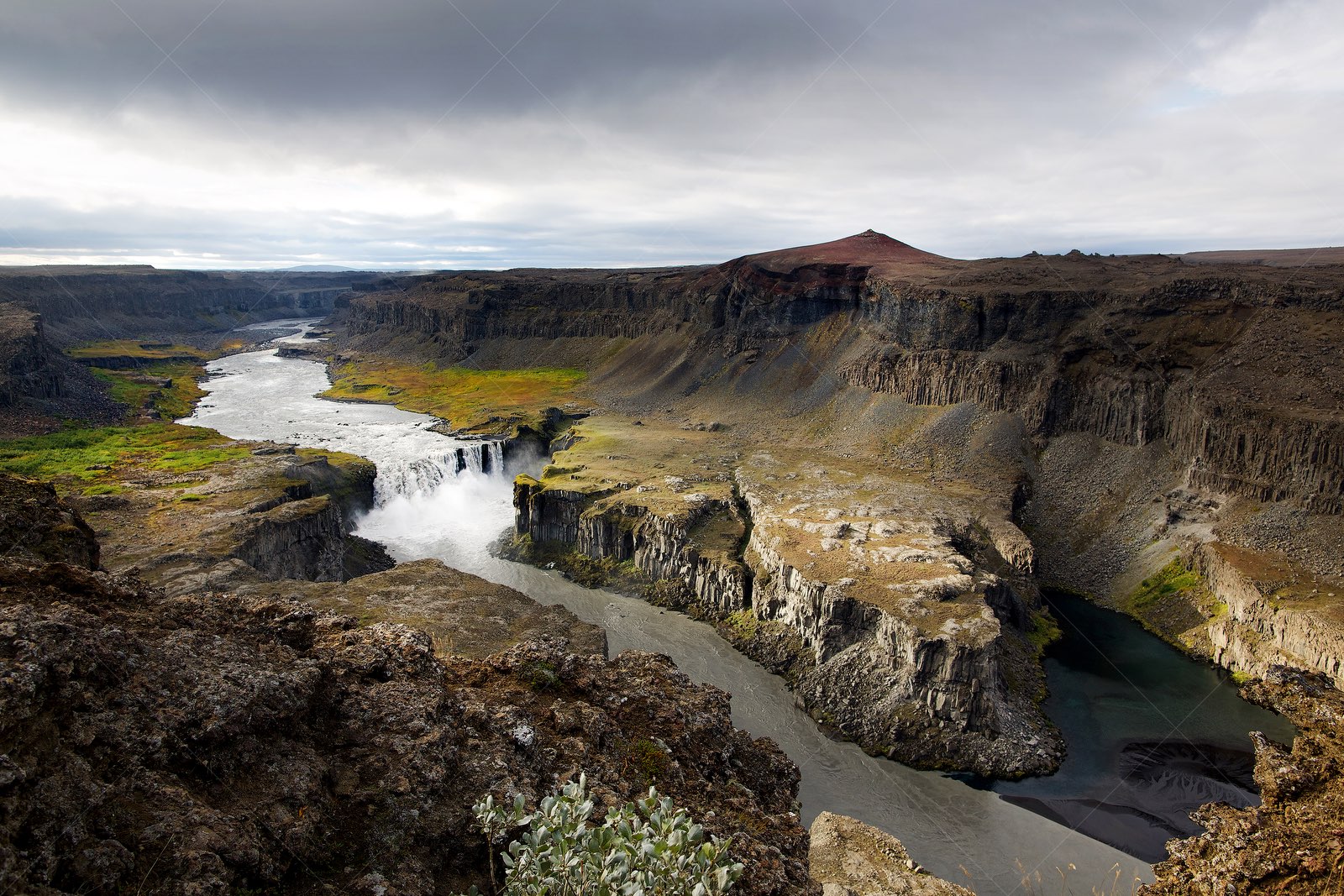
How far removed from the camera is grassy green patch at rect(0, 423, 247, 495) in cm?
6788

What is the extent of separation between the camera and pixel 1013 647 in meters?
47.8

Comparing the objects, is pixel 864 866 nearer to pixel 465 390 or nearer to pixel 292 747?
pixel 292 747

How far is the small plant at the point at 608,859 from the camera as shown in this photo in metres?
7.67

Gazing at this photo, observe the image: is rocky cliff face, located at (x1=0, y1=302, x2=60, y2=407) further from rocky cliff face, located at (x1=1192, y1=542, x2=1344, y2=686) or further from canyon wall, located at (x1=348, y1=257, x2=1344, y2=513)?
rocky cliff face, located at (x1=1192, y1=542, x2=1344, y2=686)

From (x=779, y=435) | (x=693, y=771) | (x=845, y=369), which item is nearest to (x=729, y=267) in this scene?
(x=845, y=369)

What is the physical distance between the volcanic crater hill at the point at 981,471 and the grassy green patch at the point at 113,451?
116 ft

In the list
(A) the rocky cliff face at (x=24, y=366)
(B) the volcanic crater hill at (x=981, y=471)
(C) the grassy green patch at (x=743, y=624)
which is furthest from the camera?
(A) the rocky cliff face at (x=24, y=366)

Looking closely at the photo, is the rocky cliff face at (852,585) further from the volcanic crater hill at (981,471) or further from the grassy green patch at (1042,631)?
the grassy green patch at (1042,631)

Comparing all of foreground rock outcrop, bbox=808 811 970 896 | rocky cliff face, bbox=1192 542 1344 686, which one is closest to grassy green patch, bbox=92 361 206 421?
foreground rock outcrop, bbox=808 811 970 896

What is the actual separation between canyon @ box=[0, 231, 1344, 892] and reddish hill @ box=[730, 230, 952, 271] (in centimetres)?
496

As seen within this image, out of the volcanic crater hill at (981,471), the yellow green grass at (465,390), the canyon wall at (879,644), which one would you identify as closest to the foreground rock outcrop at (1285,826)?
the canyon wall at (879,644)

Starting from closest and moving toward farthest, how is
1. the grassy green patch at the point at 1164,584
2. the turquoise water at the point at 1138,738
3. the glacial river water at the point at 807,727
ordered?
the glacial river water at the point at 807,727, the turquoise water at the point at 1138,738, the grassy green patch at the point at 1164,584

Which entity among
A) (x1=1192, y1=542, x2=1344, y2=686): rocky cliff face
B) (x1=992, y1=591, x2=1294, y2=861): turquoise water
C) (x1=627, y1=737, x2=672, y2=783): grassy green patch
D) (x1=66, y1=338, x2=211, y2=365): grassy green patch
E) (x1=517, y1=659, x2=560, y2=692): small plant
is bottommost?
(x1=992, y1=591, x2=1294, y2=861): turquoise water

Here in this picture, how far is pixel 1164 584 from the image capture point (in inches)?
2210
